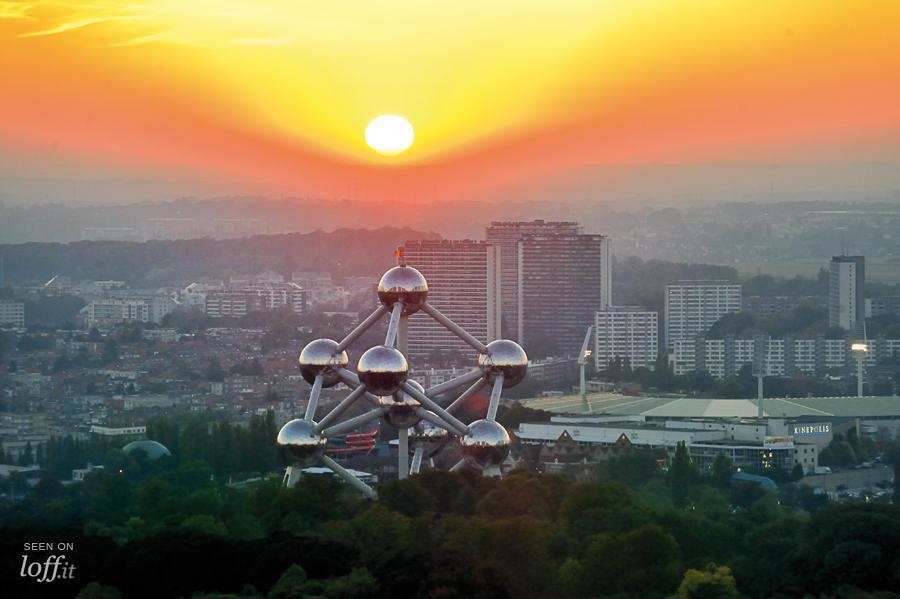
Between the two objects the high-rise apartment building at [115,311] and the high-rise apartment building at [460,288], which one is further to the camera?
the high-rise apartment building at [115,311]

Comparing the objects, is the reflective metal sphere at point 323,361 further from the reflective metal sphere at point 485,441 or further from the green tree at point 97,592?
the green tree at point 97,592

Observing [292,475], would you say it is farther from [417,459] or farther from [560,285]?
[560,285]

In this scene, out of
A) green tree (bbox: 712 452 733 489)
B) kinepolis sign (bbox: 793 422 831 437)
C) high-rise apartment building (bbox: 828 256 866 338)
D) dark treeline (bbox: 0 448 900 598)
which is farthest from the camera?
high-rise apartment building (bbox: 828 256 866 338)

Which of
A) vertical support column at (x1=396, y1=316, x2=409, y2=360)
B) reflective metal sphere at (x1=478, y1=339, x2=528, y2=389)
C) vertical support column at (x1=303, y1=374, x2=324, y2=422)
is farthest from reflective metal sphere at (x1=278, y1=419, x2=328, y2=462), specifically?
reflective metal sphere at (x1=478, y1=339, x2=528, y2=389)

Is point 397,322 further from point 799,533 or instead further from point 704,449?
point 704,449

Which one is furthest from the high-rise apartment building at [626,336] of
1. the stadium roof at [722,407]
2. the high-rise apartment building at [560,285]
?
the stadium roof at [722,407]

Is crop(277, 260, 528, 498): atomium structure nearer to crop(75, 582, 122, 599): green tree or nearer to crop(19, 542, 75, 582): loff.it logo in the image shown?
crop(19, 542, 75, 582): loff.it logo

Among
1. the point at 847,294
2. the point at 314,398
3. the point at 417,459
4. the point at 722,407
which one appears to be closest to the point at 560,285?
the point at 847,294
